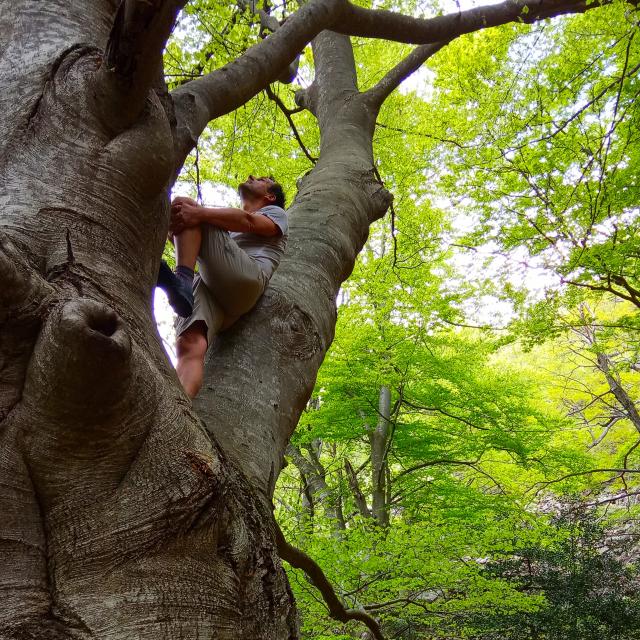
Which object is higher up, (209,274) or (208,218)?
(208,218)

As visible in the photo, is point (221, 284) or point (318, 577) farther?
point (318, 577)

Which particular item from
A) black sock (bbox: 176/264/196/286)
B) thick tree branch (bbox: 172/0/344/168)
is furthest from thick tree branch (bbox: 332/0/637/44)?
black sock (bbox: 176/264/196/286)

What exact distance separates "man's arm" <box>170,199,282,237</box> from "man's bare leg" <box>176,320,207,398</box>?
1.05ft

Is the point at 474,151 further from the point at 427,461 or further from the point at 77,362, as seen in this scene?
the point at 77,362

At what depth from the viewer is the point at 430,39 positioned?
9.26ft

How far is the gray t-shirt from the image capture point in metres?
1.74

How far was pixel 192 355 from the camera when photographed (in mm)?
1438

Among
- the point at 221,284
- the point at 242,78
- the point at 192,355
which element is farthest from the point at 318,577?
the point at 242,78

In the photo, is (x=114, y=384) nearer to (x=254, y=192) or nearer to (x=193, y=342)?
(x=193, y=342)

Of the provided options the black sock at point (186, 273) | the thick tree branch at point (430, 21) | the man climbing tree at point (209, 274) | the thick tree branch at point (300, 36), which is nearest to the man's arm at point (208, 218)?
the man climbing tree at point (209, 274)

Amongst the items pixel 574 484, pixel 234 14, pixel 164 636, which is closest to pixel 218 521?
pixel 164 636

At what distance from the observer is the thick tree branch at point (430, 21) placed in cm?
260

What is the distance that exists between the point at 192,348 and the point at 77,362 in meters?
0.72

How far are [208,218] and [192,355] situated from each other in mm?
439
